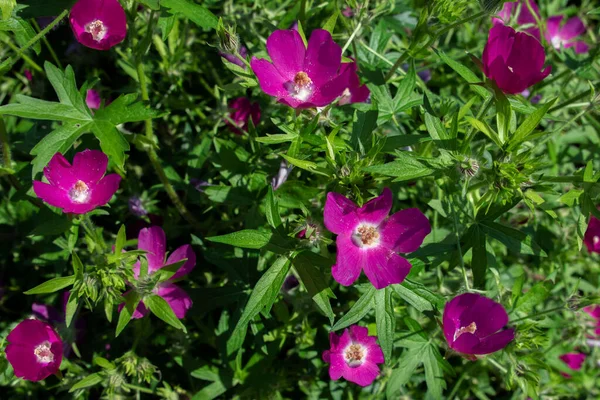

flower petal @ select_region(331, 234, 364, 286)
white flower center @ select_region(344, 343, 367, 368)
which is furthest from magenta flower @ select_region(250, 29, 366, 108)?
white flower center @ select_region(344, 343, 367, 368)

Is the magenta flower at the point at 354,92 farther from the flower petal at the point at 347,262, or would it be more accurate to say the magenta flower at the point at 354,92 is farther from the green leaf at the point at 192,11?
the flower petal at the point at 347,262

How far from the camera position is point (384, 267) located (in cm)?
194

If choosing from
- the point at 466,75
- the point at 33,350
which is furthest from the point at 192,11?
the point at 33,350

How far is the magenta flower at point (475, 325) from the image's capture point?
2012mm

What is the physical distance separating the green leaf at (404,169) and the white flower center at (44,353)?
1.48 metres

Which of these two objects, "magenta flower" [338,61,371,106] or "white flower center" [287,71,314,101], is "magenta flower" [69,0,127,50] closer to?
"white flower center" [287,71,314,101]

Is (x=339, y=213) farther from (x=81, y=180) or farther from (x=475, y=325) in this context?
(x=81, y=180)

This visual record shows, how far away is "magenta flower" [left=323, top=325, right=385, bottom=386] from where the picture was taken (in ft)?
7.54

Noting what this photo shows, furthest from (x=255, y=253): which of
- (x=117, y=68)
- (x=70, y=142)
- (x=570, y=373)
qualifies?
(x=570, y=373)

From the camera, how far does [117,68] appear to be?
3.25m

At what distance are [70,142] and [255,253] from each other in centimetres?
88

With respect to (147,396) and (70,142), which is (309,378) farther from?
(70,142)

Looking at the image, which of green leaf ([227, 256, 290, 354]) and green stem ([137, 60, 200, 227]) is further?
green stem ([137, 60, 200, 227])

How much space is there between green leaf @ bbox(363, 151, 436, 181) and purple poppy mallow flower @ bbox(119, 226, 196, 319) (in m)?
0.93
